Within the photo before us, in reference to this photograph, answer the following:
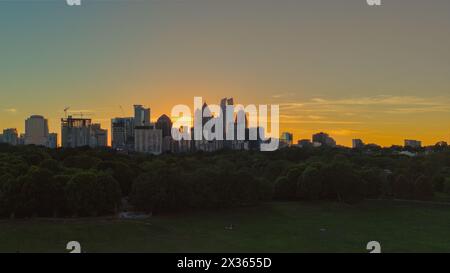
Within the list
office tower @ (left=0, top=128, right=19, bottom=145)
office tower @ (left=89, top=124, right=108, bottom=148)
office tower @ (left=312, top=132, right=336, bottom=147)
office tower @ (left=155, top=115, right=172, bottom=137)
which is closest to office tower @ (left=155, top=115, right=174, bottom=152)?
office tower @ (left=155, top=115, right=172, bottom=137)

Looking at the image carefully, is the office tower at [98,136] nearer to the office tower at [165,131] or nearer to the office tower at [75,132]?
the office tower at [75,132]

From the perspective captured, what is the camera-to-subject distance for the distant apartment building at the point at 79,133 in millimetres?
85000

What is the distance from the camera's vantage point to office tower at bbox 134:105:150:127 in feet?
308

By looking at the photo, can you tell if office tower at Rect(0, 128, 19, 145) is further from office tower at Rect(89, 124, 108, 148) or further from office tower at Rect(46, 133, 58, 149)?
office tower at Rect(89, 124, 108, 148)

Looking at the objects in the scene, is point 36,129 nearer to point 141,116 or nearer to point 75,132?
point 75,132

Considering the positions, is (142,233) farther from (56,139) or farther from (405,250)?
(56,139)

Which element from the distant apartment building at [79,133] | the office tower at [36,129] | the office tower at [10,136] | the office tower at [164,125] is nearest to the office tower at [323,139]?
the office tower at [164,125]

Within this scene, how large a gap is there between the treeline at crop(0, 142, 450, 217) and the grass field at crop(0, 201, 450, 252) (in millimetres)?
1490

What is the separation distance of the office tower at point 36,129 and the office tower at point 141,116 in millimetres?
18514

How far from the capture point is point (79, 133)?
87.4 meters

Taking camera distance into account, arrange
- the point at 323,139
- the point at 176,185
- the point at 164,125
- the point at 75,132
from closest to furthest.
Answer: the point at 176,185 → the point at 75,132 → the point at 164,125 → the point at 323,139

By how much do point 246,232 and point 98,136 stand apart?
70.3 m

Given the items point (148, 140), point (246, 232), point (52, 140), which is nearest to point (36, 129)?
point (52, 140)
